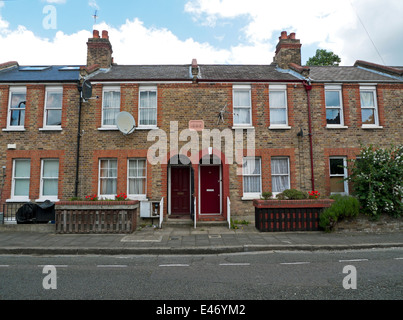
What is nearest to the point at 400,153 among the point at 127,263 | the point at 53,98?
the point at 127,263

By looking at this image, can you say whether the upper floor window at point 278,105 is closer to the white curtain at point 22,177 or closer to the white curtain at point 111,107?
the white curtain at point 111,107

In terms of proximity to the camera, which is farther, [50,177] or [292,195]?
[50,177]

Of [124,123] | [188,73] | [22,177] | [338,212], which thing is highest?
[188,73]

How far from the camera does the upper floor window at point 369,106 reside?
12.9 meters

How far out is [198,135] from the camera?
12242 millimetres

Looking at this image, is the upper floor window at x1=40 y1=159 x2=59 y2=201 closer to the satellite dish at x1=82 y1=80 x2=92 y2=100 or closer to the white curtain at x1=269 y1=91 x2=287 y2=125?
the satellite dish at x1=82 y1=80 x2=92 y2=100

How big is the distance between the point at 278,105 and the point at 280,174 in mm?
3449

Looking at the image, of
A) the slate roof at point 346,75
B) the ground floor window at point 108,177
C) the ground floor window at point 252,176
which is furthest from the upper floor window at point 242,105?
the ground floor window at point 108,177

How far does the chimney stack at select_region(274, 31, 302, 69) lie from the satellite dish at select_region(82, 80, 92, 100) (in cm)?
1041

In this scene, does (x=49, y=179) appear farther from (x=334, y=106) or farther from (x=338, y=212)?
(x=334, y=106)

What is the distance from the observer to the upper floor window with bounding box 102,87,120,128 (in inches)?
495

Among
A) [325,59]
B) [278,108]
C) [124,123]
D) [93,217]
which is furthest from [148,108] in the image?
[325,59]

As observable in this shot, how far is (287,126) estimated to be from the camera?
40.9 feet

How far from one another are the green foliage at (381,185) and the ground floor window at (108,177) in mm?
10715
